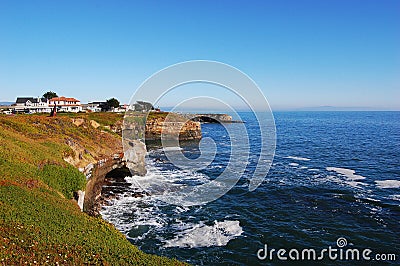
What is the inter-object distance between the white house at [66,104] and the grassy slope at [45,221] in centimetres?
9576

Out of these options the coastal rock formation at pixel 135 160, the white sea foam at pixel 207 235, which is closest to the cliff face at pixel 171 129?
the coastal rock formation at pixel 135 160

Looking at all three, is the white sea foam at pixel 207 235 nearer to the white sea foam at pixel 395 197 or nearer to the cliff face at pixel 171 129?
the white sea foam at pixel 395 197

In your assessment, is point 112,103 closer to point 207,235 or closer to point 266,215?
point 266,215

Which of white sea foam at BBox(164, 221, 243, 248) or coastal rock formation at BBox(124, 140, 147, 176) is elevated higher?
coastal rock formation at BBox(124, 140, 147, 176)

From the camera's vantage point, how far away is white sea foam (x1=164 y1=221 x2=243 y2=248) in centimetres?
2089

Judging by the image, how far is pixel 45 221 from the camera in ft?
45.2

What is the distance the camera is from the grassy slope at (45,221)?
36.3ft

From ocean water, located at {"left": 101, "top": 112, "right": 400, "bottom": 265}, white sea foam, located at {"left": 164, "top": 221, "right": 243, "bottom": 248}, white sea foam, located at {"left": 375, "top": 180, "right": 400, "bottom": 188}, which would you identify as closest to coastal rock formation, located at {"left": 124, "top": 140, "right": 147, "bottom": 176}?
ocean water, located at {"left": 101, "top": 112, "right": 400, "bottom": 265}

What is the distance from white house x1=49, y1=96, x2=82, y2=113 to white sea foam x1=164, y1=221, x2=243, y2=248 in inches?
4240

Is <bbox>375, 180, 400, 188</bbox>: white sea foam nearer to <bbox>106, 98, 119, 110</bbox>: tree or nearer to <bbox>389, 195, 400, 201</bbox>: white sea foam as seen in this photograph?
<bbox>389, 195, 400, 201</bbox>: white sea foam

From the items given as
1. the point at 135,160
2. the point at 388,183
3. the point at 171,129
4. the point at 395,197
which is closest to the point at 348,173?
the point at 388,183

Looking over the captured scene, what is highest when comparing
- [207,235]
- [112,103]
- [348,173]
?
[112,103]

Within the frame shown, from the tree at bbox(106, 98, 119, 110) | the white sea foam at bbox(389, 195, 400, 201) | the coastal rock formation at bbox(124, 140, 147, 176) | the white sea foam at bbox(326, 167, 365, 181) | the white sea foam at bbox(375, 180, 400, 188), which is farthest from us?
the tree at bbox(106, 98, 119, 110)

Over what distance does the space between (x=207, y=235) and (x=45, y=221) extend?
1255 cm
